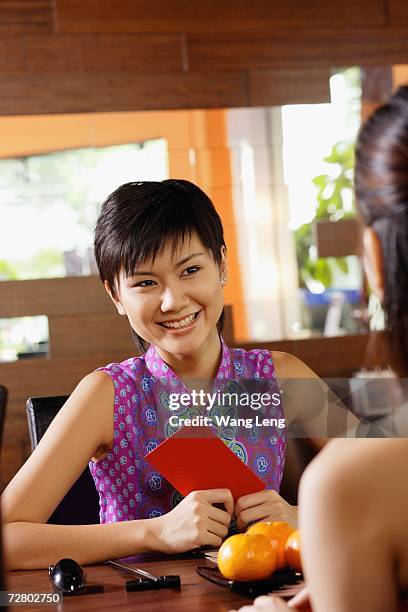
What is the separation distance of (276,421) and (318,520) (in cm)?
109

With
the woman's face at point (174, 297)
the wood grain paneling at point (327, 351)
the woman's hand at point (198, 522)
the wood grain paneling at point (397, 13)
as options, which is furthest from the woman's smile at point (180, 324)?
the wood grain paneling at point (397, 13)

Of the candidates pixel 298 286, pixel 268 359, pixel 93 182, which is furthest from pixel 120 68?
pixel 268 359

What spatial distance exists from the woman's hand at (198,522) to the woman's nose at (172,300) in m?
0.40

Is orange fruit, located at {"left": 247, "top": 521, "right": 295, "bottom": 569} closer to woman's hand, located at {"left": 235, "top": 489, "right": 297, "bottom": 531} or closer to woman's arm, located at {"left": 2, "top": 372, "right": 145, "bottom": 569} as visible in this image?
woman's hand, located at {"left": 235, "top": 489, "right": 297, "bottom": 531}

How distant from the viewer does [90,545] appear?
152 cm

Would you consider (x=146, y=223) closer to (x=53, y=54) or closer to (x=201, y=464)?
(x=201, y=464)

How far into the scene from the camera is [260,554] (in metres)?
1.25

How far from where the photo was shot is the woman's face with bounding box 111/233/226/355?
1772mm

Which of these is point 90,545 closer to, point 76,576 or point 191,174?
point 76,576

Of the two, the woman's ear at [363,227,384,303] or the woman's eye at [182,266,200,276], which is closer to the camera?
the woman's ear at [363,227,384,303]

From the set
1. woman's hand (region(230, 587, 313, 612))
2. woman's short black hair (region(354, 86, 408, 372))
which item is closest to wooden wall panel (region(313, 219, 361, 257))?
woman's hand (region(230, 587, 313, 612))

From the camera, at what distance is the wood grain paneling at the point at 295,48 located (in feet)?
13.1

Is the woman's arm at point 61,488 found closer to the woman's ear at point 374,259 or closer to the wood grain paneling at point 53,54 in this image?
the woman's ear at point 374,259

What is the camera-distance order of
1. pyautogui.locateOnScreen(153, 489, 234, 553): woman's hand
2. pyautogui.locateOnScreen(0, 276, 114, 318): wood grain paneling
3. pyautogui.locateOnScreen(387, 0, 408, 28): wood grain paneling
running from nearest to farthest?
pyautogui.locateOnScreen(153, 489, 234, 553): woman's hand
pyautogui.locateOnScreen(0, 276, 114, 318): wood grain paneling
pyautogui.locateOnScreen(387, 0, 408, 28): wood grain paneling
